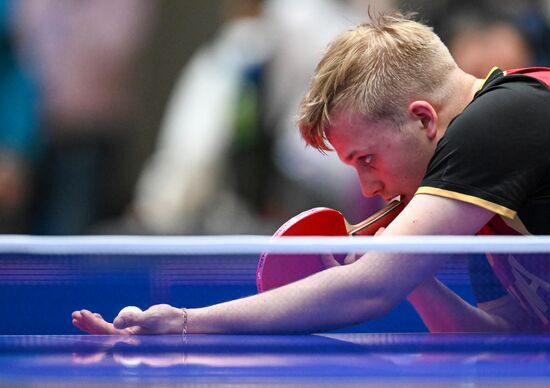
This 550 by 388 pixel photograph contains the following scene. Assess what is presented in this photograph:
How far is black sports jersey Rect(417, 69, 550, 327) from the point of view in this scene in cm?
272

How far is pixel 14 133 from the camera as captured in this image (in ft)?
20.2

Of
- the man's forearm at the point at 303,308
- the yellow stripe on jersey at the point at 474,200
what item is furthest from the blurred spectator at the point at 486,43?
the man's forearm at the point at 303,308

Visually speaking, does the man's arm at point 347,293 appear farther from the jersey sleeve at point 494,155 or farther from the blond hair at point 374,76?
the blond hair at point 374,76

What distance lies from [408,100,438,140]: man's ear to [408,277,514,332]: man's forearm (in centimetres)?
39

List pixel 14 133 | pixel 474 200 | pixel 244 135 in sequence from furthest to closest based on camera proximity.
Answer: pixel 244 135 → pixel 14 133 → pixel 474 200

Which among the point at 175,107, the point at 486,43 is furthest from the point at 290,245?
the point at 175,107

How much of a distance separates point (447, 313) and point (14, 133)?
374 centimetres

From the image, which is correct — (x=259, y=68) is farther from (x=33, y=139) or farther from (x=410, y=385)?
(x=410, y=385)

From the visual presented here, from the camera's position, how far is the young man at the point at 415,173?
107 inches

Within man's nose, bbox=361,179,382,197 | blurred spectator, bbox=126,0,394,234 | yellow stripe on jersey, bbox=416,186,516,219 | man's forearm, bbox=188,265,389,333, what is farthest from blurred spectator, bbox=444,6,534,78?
man's forearm, bbox=188,265,389,333

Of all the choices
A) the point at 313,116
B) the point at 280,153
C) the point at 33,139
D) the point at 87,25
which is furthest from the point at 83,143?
the point at 313,116

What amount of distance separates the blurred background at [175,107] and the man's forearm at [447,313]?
9.60 feet

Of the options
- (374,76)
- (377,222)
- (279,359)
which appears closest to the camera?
(279,359)

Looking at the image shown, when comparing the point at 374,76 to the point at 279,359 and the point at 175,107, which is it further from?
the point at 175,107
